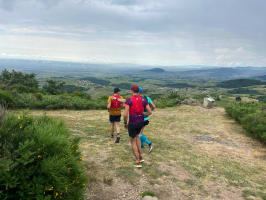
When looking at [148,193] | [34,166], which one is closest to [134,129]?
[148,193]

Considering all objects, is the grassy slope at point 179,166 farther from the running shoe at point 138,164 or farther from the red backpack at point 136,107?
the red backpack at point 136,107

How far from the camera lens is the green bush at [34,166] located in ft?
9.36

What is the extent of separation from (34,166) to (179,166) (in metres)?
4.46

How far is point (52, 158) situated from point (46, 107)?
13.0 m

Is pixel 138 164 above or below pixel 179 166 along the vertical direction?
above

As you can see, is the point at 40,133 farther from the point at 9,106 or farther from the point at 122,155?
the point at 9,106

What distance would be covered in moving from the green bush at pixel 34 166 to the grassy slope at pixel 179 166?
4.76ft

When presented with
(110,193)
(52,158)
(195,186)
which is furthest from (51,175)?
(195,186)

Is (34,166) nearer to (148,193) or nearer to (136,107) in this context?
(148,193)

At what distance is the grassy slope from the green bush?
1.45m

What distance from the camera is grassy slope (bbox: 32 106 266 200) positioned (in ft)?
16.2

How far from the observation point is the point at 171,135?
33.2ft

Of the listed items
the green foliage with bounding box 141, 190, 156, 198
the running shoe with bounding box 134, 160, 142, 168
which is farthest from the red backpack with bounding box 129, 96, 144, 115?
the green foliage with bounding box 141, 190, 156, 198

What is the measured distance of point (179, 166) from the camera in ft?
20.6
